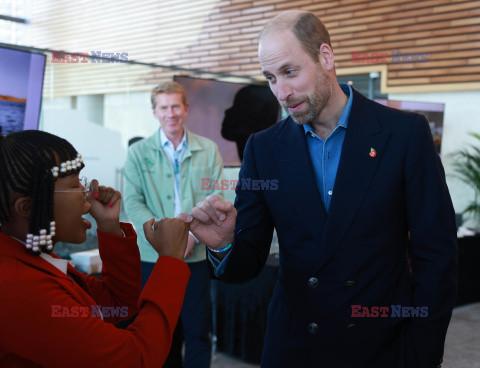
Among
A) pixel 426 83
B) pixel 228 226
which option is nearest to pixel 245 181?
pixel 228 226

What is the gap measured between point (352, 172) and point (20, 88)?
8.10ft

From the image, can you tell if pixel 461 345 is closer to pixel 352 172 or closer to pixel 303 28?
pixel 352 172

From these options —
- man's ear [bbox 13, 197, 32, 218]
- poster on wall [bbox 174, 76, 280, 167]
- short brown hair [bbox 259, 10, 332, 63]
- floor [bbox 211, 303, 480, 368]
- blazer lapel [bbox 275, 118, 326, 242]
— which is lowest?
floor [bbox 211, 303, 480, 368]

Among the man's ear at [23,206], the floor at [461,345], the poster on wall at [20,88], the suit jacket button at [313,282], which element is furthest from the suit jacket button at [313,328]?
the floor at [461,345]

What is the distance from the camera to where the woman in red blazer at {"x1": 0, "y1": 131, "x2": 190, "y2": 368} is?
1.03m

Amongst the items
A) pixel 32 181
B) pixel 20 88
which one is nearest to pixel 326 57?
pixel 32 181

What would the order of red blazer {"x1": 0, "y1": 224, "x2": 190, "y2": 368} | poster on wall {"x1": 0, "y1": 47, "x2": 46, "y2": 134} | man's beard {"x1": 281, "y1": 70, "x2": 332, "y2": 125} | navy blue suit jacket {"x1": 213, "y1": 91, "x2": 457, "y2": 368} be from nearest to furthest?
1. red blazer {"x1": 0, "y1": 224, "x2": 190, "y2": 368}
2. navy blue suit jacket {"x1": 213, "y1": 91, "x2": 457, "y2": 368}
3. man's beard {"x1": 281, "y1": 70, "x2": 332, "y2": 125}
4. poster on wall {"x1": 0, "y1": 47, "x2": 46, "y2": 134}

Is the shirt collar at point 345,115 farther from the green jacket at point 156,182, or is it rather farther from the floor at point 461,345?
the floor at point 461,345

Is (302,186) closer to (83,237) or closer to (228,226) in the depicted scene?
(228,226)

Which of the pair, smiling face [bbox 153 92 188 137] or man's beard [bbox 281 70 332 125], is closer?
man's beard [bbox 281 70 332 125]

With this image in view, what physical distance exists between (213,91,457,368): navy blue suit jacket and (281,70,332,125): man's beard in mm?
90

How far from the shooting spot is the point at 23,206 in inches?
45.6

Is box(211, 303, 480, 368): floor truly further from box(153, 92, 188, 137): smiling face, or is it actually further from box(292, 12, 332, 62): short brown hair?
box(292, 12, 332, 62): short brown hair

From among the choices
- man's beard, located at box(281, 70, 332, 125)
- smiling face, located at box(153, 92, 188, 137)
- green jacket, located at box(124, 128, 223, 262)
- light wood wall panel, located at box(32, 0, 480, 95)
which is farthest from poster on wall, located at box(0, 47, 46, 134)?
man's beard, located at box(281, 70, 332, 125)
